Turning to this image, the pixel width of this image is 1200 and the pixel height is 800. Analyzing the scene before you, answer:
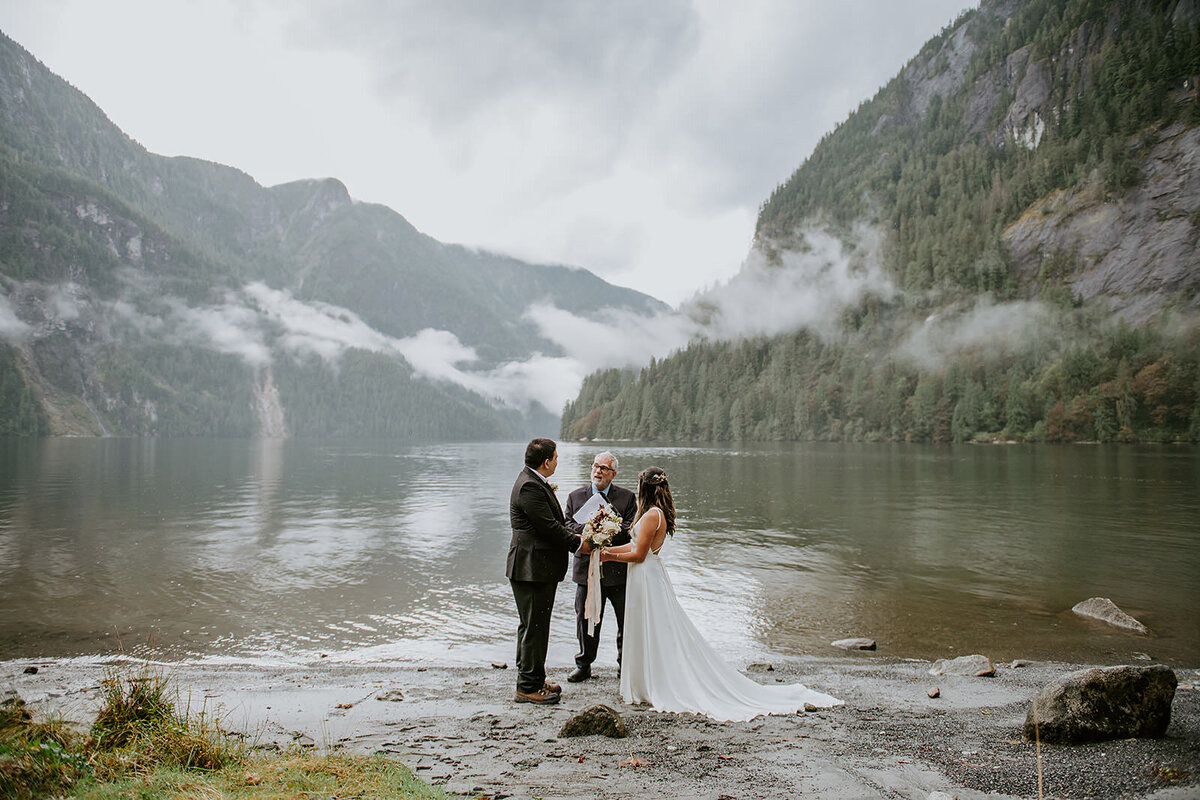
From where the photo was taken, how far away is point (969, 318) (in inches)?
6816

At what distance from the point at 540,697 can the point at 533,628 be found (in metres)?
1.01

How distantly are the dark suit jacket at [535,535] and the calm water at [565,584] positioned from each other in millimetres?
4504

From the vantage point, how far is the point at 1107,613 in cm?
1608

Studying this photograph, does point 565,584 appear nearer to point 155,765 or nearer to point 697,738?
point 697,738

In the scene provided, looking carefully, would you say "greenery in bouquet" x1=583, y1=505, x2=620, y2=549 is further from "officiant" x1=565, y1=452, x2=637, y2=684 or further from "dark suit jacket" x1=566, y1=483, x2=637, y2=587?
"dark suit jacket" x1=566, y1=483, x2=637, y2=587

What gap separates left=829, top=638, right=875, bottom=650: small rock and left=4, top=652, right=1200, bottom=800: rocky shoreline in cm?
254

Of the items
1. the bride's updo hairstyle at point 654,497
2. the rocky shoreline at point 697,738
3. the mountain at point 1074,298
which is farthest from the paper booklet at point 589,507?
the mountain at point 1074,298

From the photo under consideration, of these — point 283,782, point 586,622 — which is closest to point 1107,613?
point 586,622

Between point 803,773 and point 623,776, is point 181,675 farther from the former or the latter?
point 803,773

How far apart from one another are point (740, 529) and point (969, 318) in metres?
171

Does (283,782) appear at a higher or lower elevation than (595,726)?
higher

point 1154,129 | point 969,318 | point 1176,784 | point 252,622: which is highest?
point 1154,129

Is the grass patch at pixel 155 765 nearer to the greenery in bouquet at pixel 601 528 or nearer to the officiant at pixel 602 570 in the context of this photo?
the greenery in bouquet at pixel 601 528

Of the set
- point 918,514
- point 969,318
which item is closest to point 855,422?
point 969,318
